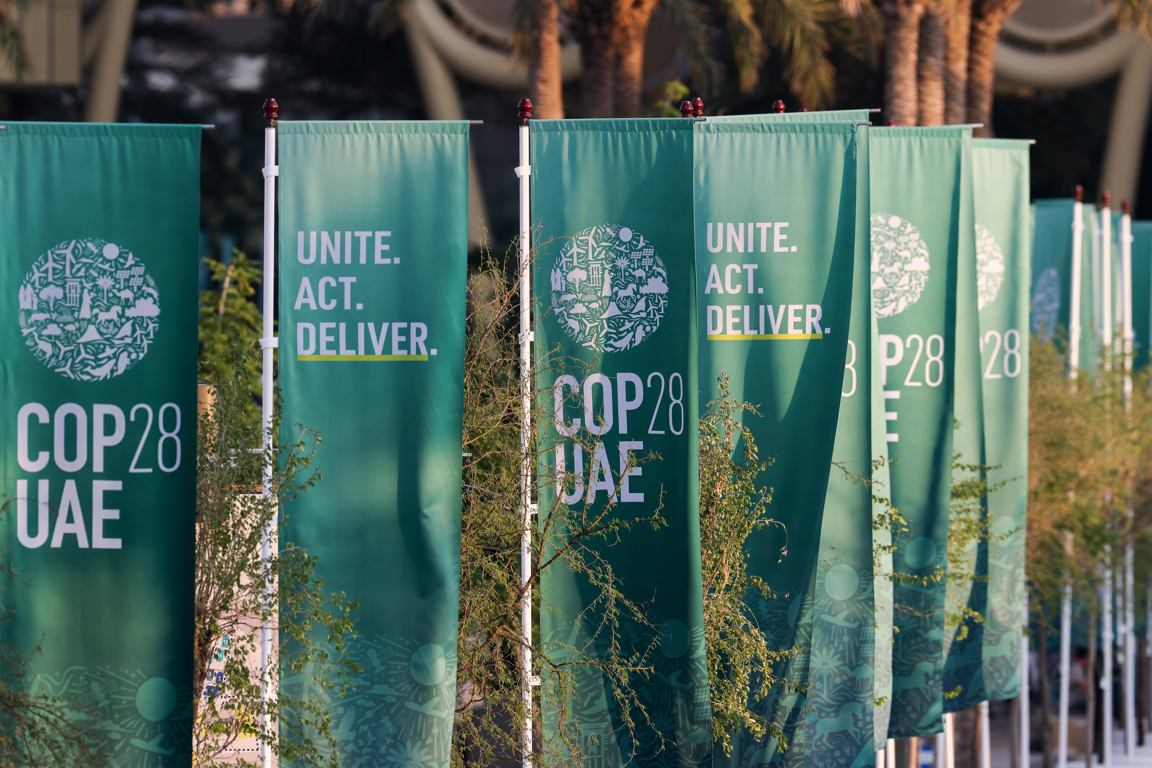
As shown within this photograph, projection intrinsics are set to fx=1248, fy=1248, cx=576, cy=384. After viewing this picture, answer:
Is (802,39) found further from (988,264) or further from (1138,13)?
(988,264)

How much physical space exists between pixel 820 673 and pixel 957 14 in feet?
31.3

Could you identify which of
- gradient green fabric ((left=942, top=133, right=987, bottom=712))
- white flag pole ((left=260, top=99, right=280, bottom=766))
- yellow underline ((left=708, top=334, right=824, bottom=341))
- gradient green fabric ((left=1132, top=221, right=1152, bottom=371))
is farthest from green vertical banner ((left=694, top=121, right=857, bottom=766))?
gradient green fabric ((left=1132, top=221, right=1152, bottom=371))

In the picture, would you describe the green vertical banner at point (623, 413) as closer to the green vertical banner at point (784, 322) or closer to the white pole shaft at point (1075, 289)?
the green vertical banner at point (784, 322)

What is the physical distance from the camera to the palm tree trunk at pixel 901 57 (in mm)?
14398

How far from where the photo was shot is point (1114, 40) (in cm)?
2892

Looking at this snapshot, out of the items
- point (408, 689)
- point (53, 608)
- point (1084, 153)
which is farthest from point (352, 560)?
point (1084, 153)

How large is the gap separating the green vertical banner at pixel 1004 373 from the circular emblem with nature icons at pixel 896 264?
169cm

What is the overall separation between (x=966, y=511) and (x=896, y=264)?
91.7 inches

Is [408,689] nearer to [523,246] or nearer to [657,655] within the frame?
[657,655]

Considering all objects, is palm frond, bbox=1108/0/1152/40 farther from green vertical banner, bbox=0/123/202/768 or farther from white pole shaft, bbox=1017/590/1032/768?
green vertical banner, bbox=0/123/202/768

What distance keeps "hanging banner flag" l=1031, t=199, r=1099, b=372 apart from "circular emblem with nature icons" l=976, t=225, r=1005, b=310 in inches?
125

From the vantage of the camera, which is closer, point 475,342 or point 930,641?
point 475,342

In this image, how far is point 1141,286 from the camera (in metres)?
18.8

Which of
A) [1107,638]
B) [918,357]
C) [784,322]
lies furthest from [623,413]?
[1107,638]
